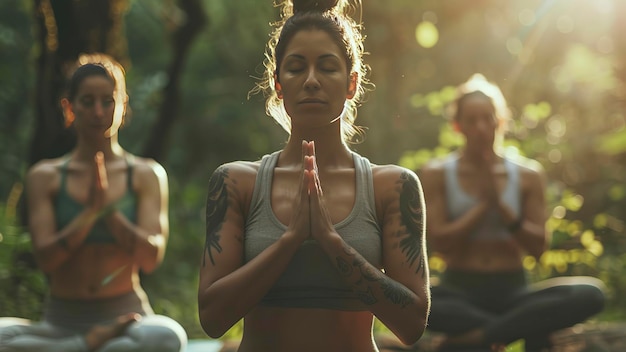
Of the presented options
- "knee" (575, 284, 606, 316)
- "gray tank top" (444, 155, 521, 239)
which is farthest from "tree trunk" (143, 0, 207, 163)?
"knee" (575, 284, 606, 316)

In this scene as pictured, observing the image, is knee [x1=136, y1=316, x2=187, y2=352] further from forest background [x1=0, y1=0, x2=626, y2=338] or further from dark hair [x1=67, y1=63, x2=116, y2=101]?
forest background [x1=0, y1=0, x2=626, y2=338]

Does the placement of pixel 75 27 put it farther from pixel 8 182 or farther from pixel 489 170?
pixel 8 182

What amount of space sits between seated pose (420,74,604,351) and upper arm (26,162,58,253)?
2.44 metres

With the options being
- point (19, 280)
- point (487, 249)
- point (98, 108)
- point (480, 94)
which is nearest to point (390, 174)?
point (98, 108)

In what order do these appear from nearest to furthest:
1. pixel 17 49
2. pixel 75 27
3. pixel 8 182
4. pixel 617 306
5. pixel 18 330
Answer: pixel 18 330 < pixel 75 27 < pixel 617 306 < pixel 8 182 < pixel 17 49

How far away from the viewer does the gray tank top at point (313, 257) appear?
124 inches

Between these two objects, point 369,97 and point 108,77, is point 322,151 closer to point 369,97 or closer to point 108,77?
point 108,77

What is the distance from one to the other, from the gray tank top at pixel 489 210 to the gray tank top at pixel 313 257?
3.76 meters

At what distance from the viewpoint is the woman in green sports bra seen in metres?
5.91

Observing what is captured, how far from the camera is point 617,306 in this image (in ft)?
35.0

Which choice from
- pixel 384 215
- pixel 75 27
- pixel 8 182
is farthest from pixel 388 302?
pixel 8 182

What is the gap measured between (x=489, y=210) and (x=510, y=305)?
0.67 meters

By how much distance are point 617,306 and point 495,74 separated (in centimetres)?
637

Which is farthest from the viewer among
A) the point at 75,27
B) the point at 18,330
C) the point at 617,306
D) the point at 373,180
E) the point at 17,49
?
the point at 17,49
